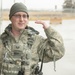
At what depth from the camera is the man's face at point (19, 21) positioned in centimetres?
323

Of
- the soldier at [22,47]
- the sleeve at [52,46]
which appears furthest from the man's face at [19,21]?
the sleeve at [52,46]

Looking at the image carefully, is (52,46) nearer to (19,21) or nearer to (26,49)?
(26,49)

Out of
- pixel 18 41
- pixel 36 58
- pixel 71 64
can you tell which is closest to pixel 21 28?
pixel 18 41

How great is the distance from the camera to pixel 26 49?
3.25 m

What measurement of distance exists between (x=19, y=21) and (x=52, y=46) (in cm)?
41

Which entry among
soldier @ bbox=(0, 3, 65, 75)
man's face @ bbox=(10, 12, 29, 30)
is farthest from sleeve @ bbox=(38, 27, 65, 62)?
man's face @ bbox=(10, 12, 29, 30)

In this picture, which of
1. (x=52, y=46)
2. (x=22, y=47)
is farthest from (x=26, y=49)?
(x=52, y=46)

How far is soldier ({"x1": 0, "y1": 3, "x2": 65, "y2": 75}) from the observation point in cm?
322

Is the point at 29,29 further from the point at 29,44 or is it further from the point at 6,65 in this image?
the point at 6,65

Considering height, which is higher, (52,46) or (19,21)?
(19,21)

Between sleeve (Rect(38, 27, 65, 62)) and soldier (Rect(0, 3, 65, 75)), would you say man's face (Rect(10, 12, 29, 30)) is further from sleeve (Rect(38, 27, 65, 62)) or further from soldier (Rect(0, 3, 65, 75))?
sleeve (Rect(38, 27, 65, 62))

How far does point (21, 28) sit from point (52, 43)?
0.35m

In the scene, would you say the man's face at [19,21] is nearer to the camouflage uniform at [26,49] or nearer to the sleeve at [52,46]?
the camouflage uniform at [26,49]

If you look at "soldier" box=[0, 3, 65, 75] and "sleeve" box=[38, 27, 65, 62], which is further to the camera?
"sleeve" box=[38, 27, 65, 62]
